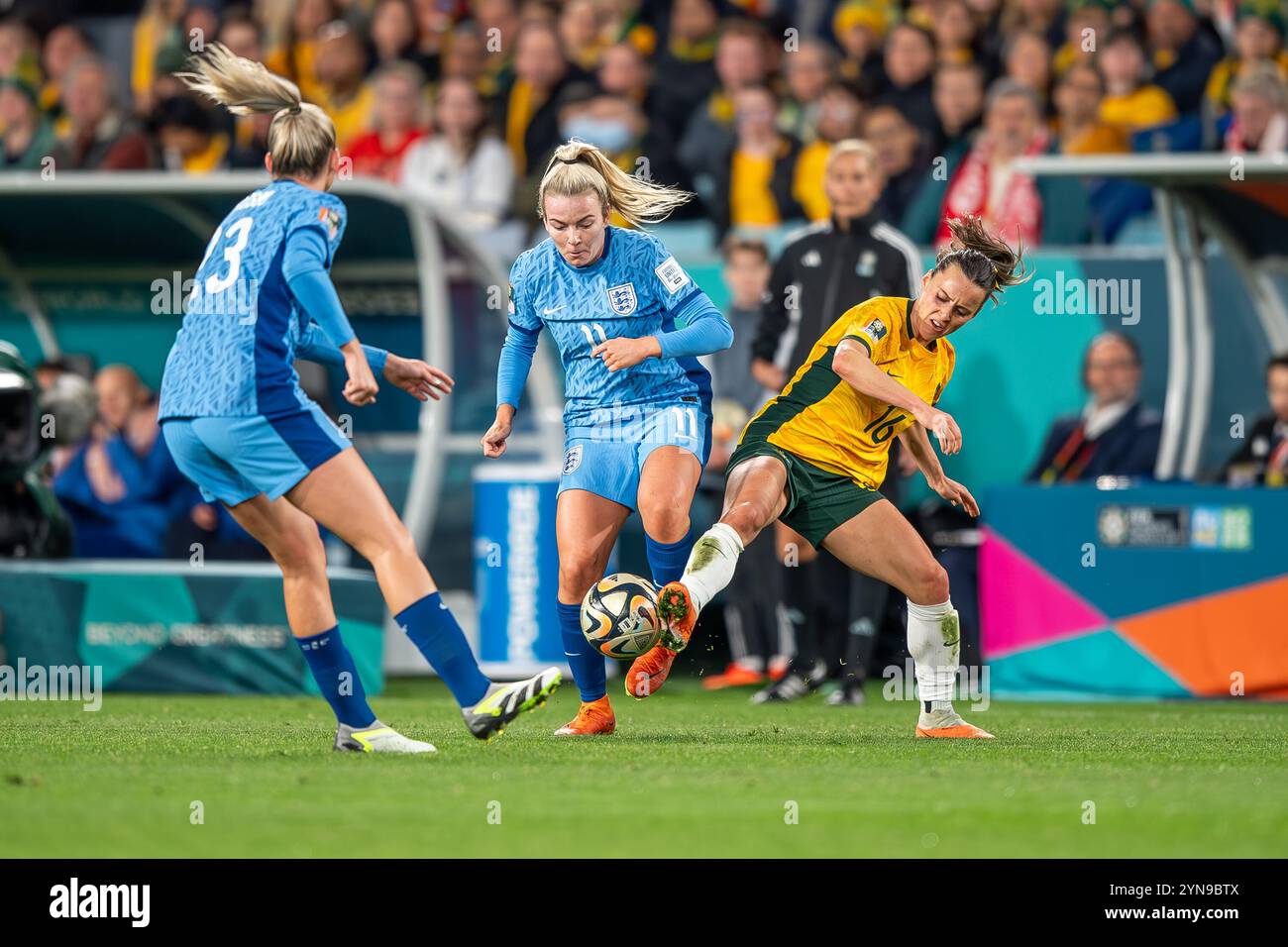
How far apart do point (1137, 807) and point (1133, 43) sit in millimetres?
8560

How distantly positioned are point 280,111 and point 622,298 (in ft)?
4.58

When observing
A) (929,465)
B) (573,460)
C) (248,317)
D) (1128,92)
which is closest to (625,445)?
(573,460)

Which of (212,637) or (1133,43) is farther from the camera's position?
(1133,43)

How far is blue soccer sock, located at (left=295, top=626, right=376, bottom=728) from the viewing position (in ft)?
22.0

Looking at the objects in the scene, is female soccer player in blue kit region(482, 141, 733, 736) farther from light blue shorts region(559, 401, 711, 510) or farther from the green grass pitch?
the green grass pitch

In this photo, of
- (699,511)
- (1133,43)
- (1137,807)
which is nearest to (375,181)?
(699,511)

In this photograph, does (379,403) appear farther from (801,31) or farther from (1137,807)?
(1137,807)

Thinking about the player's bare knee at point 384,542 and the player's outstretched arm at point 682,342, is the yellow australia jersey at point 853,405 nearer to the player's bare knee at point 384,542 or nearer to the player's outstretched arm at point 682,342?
the player's outstretched arm at point 682,342

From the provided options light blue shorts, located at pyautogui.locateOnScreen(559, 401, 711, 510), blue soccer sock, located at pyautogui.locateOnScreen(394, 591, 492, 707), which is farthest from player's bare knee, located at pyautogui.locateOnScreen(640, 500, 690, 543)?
blue soccer sock, located at pyautogui.locateOnScreen(394, 591, 492, 707)

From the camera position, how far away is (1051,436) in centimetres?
1158

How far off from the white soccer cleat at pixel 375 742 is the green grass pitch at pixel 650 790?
112 millimetres

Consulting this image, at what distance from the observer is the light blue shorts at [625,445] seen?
23.6 ft

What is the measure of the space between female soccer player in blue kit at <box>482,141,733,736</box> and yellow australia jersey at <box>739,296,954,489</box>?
340mm

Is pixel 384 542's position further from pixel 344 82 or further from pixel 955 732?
pixel 344 82
